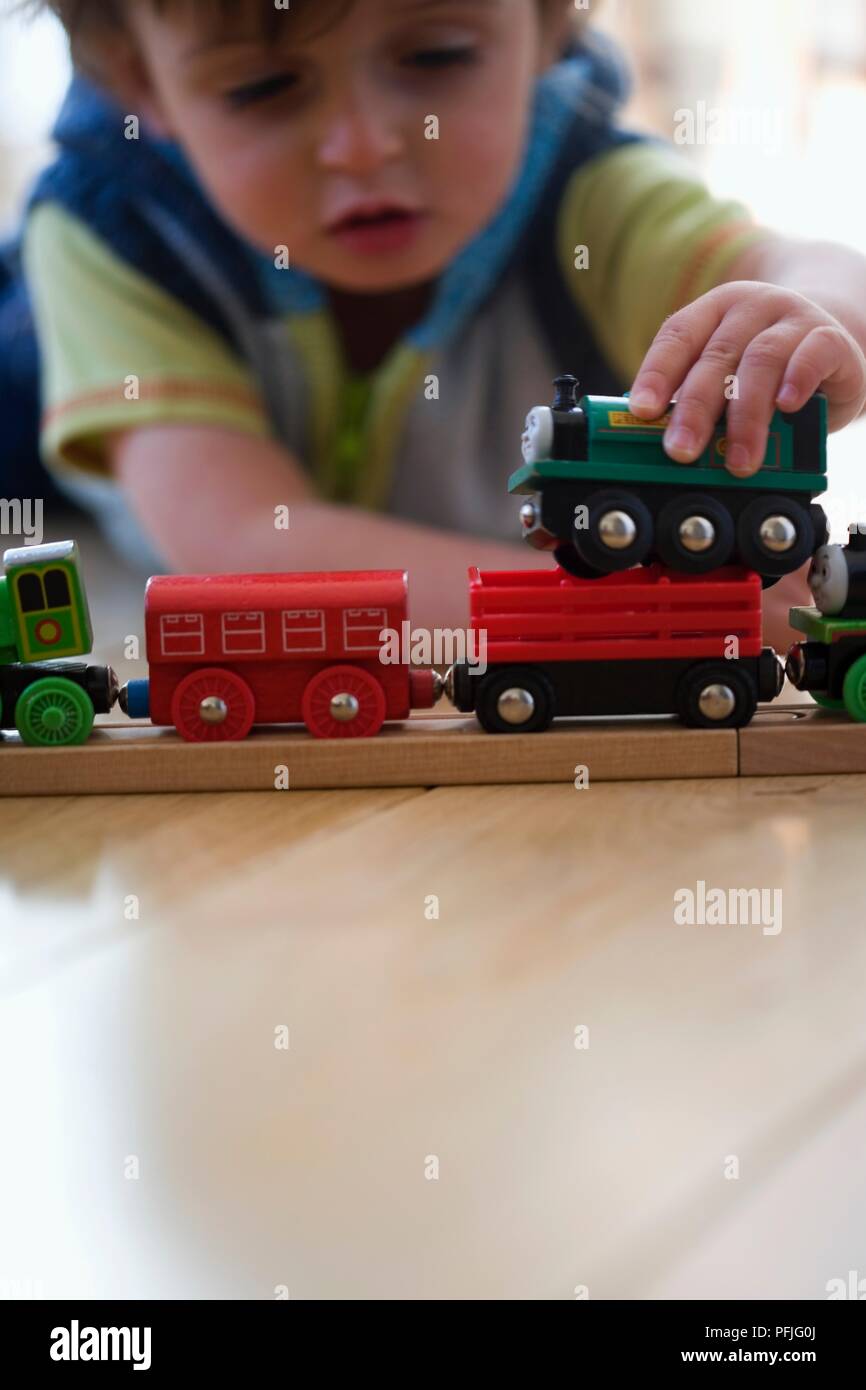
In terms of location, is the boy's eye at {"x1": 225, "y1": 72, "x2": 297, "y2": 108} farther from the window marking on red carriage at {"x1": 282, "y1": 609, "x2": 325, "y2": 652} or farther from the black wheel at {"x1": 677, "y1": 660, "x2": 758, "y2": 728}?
the black wheel at {"x1": 677, "y1": 660, "x2": 758, "y2": 728}

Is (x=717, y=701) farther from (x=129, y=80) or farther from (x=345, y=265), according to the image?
(x=129, y=80)

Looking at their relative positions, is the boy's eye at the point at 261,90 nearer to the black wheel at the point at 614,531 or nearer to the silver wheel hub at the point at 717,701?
the black wheel at the point at 614,531

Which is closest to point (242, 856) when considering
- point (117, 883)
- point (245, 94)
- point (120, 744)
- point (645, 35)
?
point (117, 883)

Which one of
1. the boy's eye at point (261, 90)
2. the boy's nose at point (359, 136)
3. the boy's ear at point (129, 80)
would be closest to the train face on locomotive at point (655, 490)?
the boy's nose at point (359, 136)

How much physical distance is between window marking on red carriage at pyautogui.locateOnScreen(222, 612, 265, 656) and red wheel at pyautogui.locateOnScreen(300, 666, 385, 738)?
52 mm

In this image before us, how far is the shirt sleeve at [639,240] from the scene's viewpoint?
60.8 inches

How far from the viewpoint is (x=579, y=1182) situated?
492 mm

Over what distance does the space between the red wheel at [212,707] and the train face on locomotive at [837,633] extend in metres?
0.44

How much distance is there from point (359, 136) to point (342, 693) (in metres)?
0.80

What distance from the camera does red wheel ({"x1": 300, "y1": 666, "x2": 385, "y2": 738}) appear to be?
105 cm

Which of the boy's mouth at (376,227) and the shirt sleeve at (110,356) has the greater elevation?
the boy's mouth at (376,227)

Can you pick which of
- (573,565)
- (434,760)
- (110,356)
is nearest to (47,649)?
(434,760)

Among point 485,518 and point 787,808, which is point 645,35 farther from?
point 787,808

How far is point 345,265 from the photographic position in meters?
1.71
